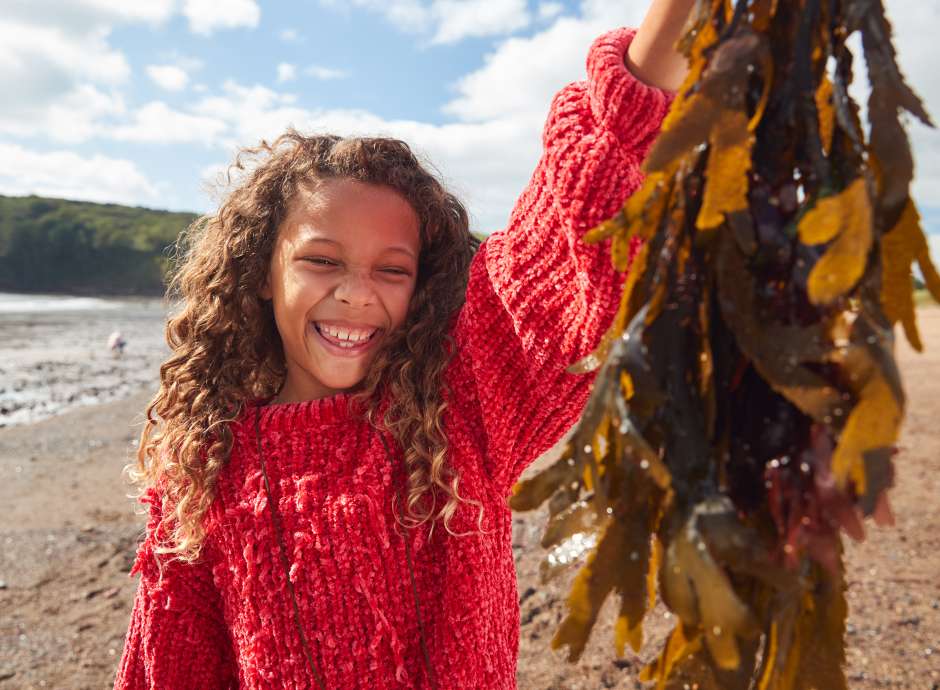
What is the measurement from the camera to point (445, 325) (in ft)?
6.23

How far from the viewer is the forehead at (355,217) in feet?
6.18

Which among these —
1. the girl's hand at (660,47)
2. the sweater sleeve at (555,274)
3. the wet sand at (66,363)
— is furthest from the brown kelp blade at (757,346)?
the wet sand at (66,363)

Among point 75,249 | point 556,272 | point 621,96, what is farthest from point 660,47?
point 75,249

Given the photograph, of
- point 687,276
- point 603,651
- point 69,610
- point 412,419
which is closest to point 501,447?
point 412,419

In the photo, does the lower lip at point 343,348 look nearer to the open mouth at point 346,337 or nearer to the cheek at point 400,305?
the open mouth at point 346,337

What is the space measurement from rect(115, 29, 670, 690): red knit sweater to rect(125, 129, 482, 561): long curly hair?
0.19ft

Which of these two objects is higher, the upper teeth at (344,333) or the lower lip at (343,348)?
the upper teeth at (344,333)

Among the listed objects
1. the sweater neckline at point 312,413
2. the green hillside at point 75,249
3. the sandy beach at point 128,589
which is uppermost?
the green hillside at point 75,249

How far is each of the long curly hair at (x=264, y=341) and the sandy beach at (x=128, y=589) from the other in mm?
420

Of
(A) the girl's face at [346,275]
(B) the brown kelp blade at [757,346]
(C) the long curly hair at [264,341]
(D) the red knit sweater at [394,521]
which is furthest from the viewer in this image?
(A) the girl's face at [346,275]

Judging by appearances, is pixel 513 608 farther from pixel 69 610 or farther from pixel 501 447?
pixel 69 610

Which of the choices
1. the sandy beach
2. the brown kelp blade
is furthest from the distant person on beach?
the brown kelp blade

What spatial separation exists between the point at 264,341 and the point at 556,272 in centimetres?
115

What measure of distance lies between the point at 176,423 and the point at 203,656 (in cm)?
64
